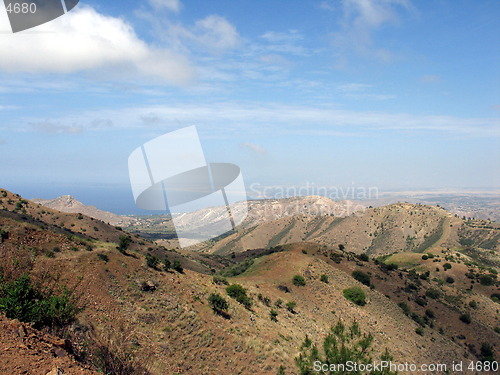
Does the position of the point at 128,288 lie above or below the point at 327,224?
above

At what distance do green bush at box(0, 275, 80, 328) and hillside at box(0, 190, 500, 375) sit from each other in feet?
2.57

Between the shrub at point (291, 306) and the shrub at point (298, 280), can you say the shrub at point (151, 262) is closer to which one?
the shrub at point (291, 306)

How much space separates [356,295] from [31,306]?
36825mm

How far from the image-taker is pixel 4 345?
812 centimetres

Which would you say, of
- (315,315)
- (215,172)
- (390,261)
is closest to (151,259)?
(215,172)

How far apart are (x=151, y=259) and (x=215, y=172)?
1369 centimetres

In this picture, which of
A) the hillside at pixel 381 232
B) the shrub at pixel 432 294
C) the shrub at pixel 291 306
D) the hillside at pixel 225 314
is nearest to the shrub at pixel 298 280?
the hillside at pixel 225 314

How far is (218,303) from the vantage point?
83.4ft

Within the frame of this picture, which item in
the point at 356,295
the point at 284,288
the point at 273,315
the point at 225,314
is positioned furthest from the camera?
the point at 356,295

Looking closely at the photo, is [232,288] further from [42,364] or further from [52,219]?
[52,219]

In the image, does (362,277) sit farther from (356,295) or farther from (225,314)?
(225,314)

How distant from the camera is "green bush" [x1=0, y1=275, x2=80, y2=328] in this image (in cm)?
990

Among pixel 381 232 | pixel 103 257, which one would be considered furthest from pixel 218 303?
pixel 381 232

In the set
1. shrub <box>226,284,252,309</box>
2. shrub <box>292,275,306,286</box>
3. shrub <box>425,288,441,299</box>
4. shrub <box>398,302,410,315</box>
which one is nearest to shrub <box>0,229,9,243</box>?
shrub <box>226,284,252,309</box>
